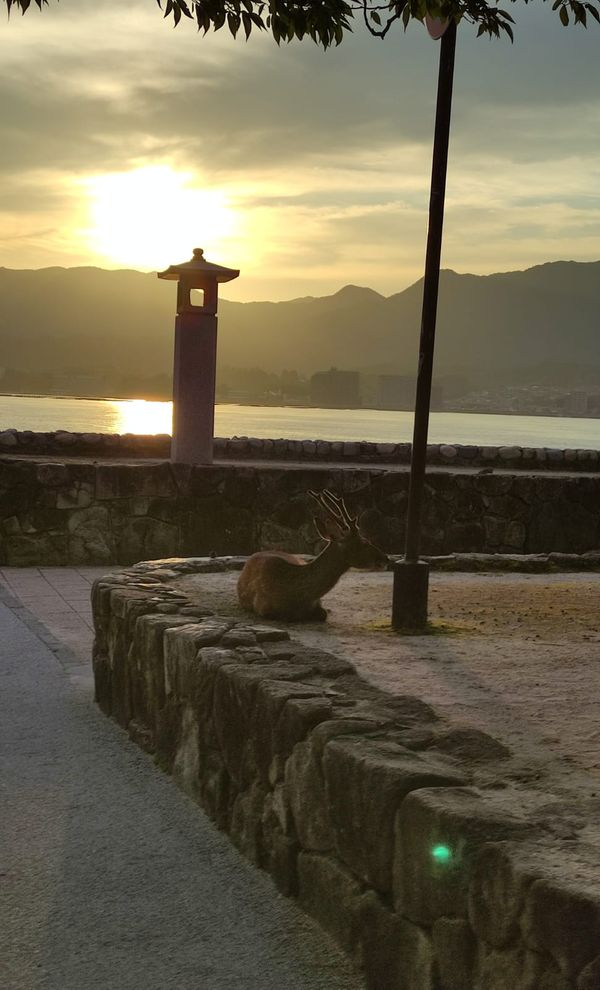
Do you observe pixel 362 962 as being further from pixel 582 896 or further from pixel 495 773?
pixel 582 896

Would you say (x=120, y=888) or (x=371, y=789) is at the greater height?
Answer: (x=371, y=789)

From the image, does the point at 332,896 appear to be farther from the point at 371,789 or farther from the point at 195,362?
the point at 195,362

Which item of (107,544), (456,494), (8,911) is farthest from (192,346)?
(8,911)

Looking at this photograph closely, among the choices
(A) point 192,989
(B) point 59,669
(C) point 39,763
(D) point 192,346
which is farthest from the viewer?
(D) point 192,346

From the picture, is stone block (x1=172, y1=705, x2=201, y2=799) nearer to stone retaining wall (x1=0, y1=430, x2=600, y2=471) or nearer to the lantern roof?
Result: the lantern roof

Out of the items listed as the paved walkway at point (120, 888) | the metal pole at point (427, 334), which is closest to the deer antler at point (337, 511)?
the metal pole at point (427, 334)

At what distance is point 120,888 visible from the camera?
410cm

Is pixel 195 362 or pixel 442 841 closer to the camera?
pixel 442 841

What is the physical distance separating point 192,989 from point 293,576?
3.13m

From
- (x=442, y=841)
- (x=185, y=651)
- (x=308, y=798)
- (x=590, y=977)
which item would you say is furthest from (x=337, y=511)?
(x=590, y=977)

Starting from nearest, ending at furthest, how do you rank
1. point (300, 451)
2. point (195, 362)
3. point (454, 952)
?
point (454, 952) → point (195, 362) → point (300, 451)

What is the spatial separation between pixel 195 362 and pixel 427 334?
25.4ft

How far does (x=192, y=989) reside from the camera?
342cm

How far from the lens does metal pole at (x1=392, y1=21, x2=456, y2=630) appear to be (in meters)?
6.46
